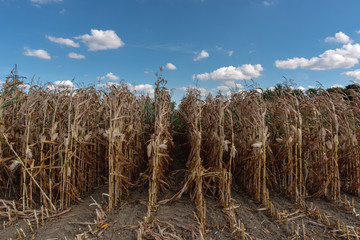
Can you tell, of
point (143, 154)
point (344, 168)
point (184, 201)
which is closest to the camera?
point (184, 201)

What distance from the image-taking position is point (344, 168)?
3316 millimetres

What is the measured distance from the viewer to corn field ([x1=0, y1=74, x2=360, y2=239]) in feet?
8.12

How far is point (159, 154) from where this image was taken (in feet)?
7.93

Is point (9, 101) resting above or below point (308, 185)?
above

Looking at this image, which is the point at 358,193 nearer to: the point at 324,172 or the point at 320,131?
the point at 324,172

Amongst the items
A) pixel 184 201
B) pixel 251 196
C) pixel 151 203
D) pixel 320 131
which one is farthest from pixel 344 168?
pixel 151 203

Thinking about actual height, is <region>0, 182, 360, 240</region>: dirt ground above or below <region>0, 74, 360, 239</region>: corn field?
below

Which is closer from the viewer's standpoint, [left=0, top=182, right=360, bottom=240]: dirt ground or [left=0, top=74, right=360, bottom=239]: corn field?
[left=0, top=182, right=360, bottom=240]: dirt ground

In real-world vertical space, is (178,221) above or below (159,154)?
below

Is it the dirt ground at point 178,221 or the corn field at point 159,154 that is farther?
the corn field at point 159,154

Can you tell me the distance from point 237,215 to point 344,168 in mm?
1880

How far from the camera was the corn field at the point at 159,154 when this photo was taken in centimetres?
247

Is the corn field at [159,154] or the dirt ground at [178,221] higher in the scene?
the corn field at [159,154]

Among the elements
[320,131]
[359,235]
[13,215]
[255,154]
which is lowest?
[359,235]
